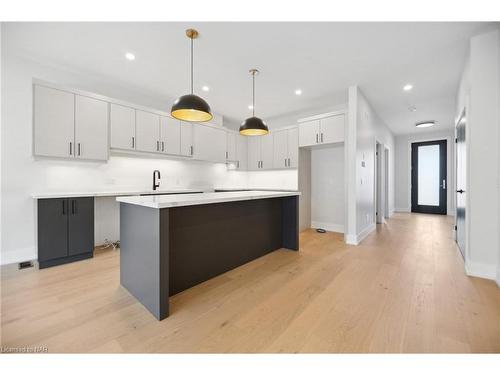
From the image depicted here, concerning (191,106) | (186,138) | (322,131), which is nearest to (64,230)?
(191,106)

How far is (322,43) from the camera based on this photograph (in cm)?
256

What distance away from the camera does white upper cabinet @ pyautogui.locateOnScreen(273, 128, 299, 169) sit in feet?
15.9

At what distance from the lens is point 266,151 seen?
5.41 metres

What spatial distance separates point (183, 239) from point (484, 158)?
3.51m

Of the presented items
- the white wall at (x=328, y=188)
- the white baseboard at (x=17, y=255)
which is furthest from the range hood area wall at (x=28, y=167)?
the white wall at (x=328, y=188)

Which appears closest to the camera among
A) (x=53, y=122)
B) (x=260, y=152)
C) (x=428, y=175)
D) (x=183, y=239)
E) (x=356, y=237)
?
(x=183, y=239)

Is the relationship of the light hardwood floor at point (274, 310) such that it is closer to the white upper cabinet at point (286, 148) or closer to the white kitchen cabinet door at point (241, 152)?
the white upper cabinet at point (286, 148)

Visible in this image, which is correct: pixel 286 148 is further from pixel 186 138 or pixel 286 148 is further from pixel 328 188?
pixel 186 138

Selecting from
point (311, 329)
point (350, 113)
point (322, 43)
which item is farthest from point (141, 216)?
point (350, 113)

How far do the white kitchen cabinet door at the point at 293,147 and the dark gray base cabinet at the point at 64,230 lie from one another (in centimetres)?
389

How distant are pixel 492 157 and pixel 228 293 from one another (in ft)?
10.8

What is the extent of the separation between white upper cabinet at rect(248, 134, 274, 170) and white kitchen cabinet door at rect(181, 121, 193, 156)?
5.96ft

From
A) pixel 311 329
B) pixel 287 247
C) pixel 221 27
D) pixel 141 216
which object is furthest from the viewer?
pixel 287 247
